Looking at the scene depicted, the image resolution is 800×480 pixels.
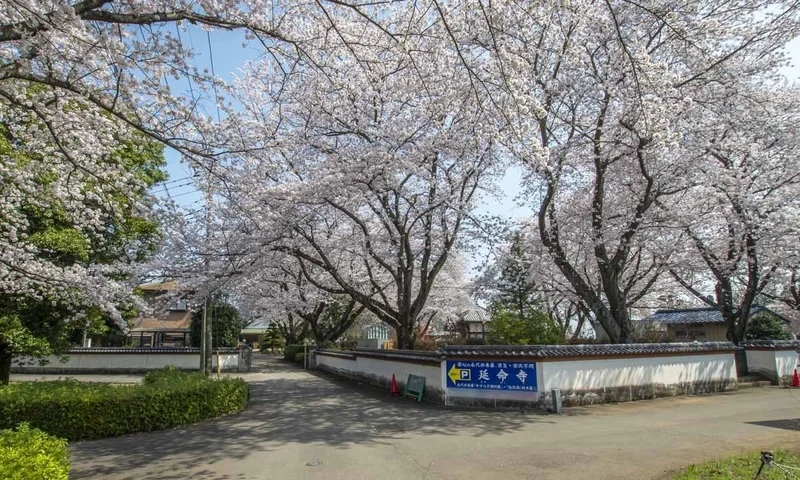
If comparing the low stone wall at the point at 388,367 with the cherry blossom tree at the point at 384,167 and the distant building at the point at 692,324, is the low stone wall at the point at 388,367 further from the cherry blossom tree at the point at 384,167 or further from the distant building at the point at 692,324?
the distant building at the point at 692,324

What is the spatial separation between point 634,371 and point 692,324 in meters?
22.8

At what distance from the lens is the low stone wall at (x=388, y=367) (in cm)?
1314

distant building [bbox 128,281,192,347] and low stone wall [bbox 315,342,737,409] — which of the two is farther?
distant building [bbox 128,281,192,347]

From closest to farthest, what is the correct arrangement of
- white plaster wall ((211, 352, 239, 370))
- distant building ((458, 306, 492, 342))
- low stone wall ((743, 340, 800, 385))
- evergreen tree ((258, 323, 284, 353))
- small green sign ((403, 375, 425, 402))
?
small green sign ((403, 375, 425, 402)), low stone wall ((743, 340, 800, 385)), white plaster wall ((211, 352, 239, 370)), distant building ((458, 306, 492, 342)), evergreen tree ((258, 323, 284, 353))

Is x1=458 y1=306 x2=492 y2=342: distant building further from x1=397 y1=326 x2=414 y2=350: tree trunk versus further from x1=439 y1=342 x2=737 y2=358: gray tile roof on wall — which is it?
x1=439 y1=342 x2=737 y2=358: gray tile roof on wall

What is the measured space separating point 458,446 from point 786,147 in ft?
48.5

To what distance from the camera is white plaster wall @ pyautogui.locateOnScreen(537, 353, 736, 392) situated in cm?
1148

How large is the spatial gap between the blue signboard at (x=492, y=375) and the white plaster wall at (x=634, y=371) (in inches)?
12.0

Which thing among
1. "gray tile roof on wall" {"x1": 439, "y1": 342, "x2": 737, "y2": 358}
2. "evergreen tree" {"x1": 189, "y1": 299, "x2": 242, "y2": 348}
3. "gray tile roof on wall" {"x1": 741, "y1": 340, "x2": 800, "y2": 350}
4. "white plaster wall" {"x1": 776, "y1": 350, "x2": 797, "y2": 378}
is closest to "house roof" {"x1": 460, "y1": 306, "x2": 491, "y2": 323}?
"evergreen tree" {"x1": 189, "y1": 299, "x2": 242, "y2": 348}

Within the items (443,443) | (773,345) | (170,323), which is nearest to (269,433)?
(443,443)

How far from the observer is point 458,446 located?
26.4ft

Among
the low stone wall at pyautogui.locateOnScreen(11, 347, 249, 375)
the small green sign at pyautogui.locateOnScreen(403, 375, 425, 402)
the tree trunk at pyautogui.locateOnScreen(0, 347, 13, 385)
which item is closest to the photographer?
the small green sign at pyautogui.locateOnScreen(403, 375, 425, 402)

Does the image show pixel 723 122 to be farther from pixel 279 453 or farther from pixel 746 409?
pixel 279 453

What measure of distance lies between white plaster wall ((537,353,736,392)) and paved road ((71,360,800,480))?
2.28 feet
